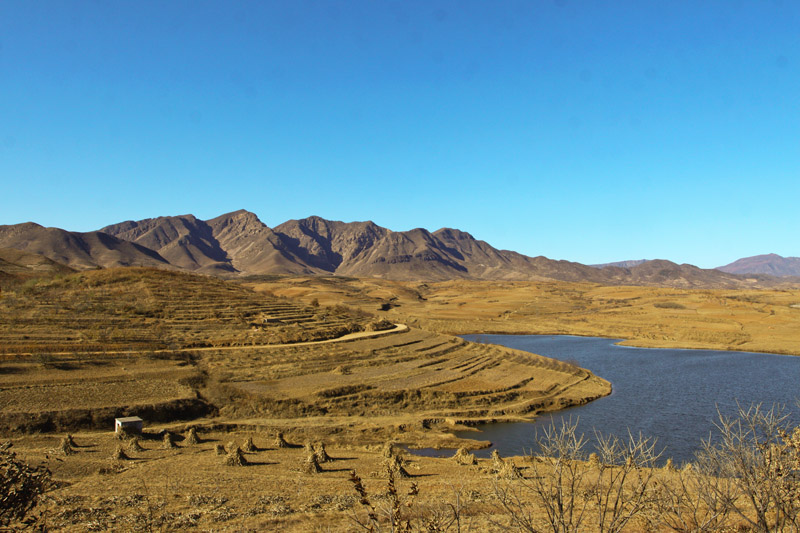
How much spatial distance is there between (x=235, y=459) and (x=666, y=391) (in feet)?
157

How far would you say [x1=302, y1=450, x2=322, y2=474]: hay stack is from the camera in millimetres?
25656

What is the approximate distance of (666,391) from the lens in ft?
Answer: 177

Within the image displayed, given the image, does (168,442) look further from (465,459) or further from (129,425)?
(465,459)

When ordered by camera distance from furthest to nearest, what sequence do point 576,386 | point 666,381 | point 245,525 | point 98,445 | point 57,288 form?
1. point 57,288
2. point 666,381
3. point 576,386
4. point 98,445
5. point 245,525

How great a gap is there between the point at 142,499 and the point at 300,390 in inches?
1038

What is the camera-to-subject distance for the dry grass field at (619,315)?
96.8m

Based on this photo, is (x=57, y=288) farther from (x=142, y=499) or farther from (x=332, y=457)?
(x=142, y=499)

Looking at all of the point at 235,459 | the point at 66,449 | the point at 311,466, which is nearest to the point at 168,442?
the point at 66,449

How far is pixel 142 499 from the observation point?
1836cm

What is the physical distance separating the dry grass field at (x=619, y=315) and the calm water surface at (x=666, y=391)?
13604mm

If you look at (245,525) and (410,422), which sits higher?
(245,525)

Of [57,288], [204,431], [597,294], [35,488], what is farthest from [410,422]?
[597,294]

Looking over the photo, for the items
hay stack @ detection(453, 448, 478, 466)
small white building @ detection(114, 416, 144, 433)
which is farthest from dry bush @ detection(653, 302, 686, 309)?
small white building @ detection(114, 416, 144, 433)

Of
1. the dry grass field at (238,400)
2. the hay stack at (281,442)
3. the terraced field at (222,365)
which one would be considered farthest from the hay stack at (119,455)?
the terraced field at (222,365)
